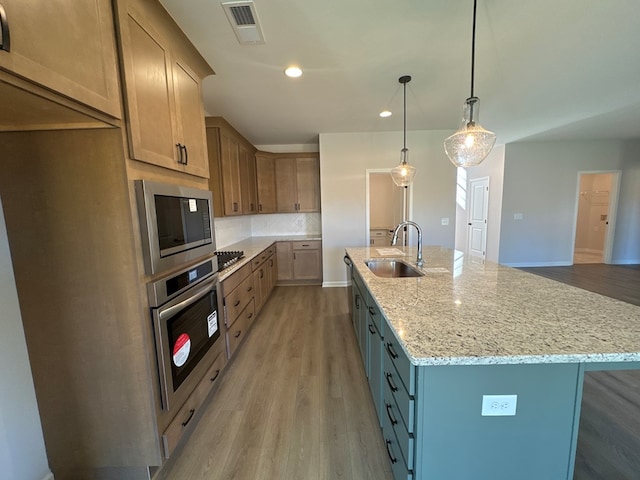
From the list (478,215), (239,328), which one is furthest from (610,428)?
(478,215)

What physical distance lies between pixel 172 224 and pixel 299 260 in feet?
10.9

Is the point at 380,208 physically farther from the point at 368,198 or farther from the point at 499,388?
the point at 499,388

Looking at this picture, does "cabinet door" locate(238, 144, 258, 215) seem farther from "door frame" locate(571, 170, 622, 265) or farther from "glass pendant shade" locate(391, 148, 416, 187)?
"door frame" locate(571, 170, 622, 265)

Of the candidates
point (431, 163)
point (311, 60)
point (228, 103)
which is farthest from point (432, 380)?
point (431, 163)

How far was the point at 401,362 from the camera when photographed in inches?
43.3

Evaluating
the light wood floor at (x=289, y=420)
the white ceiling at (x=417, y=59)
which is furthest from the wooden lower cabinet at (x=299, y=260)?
the white ceiling at (x=417, y=59)

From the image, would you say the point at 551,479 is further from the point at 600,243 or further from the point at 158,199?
the point at 600,243

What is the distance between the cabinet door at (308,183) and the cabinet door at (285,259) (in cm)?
79

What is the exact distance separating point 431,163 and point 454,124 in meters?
0.66

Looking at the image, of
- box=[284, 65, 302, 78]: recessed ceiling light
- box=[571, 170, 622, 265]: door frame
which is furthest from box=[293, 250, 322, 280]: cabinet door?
box=[571, 170, 622, 265]: door frame

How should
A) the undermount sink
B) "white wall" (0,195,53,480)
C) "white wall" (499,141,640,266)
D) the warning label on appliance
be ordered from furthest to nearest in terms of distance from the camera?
1. "white wall" (499,141,640,266)
2. the undermount sink
3. the warning label on appliance
4. "white wall" (0,195,53,480)

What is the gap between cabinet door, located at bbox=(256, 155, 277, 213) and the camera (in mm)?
4730

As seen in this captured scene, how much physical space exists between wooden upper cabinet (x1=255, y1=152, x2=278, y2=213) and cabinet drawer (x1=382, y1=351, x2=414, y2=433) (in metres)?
3.91

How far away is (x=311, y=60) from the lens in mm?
2230
